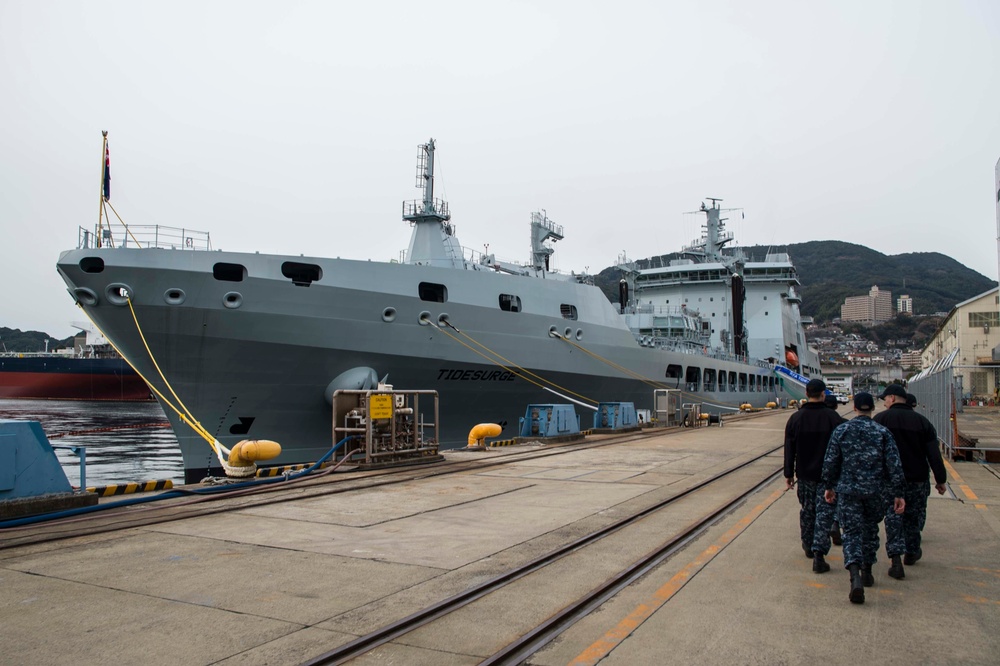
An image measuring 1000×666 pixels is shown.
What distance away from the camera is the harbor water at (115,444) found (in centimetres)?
2120

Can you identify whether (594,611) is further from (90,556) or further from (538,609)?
(90,556)

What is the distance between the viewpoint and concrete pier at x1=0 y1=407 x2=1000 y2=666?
357 centimetres

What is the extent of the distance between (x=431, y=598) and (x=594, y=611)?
106 cm

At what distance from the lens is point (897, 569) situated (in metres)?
4.84

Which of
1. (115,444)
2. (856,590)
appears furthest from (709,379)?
(856,590)

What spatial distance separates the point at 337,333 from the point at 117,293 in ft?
14.7

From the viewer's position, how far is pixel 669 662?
3406 millimetres

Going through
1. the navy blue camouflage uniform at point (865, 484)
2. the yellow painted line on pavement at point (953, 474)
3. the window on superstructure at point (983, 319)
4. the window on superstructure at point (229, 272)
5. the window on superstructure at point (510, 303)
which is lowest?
the yellow painted line on pavement at point (953, 474)

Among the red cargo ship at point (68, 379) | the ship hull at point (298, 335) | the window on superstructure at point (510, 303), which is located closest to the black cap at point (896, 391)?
the ship hull at point (298, 335)

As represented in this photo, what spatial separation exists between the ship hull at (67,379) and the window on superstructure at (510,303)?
184ft

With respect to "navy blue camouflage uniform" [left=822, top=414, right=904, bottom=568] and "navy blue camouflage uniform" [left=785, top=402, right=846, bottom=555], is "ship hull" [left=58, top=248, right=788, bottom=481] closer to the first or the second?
"navy blue camouflage uniform" [left=785, top=402, right=846, bottom=555]

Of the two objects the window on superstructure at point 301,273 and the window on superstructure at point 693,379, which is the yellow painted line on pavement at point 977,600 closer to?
the window on superstructure at point 301,273

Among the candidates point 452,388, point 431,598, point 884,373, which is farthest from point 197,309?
point 884,373

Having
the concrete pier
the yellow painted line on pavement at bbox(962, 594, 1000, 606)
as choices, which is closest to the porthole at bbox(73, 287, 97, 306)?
the concrete pier
